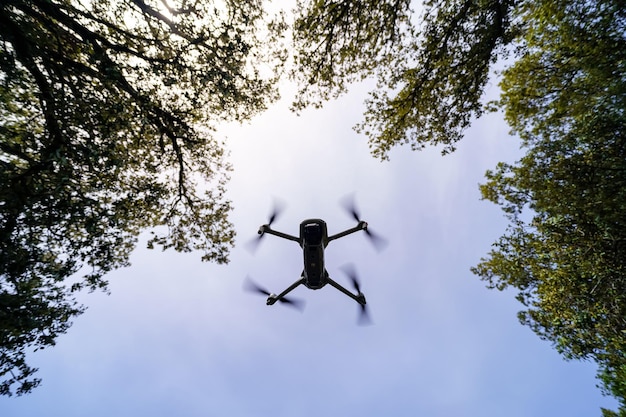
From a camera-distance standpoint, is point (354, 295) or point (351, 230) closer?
point (351, 230)

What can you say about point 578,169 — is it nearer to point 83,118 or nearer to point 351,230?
point 351,230

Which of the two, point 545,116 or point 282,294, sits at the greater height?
point 545,116

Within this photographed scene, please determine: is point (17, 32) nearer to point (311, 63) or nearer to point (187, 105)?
point (187, 105)

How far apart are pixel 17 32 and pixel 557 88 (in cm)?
1875

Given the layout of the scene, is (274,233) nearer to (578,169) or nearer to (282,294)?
(282,294)

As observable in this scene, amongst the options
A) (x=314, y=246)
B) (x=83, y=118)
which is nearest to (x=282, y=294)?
(x=314, y=246)

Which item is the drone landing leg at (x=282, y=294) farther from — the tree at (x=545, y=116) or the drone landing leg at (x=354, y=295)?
the tree at (x=545, y=116)

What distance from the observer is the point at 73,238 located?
10.9m

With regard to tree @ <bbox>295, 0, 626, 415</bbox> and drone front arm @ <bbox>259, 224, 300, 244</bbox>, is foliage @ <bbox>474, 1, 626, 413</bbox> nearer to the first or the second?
tree @ <bbox>295, 0, 626, 415</bbox>

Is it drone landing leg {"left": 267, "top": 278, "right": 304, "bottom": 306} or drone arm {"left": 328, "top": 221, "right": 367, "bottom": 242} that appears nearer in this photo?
drone arm {"left": 328, "top": 221, "right": 367, "bottom": 242}

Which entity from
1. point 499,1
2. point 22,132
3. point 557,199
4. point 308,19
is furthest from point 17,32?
point 557,199

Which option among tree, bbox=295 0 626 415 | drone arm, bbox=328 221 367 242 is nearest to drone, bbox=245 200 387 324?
drone arm, bbox=328 221 367 242

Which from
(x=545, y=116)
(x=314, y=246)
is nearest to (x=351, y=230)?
(x=314, y=246)

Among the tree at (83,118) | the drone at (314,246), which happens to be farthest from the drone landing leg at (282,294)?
the tree at (83,118)
